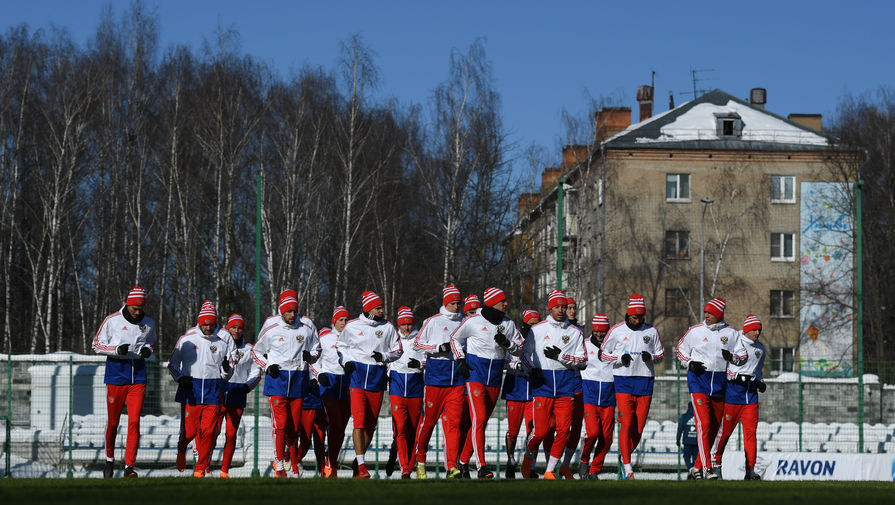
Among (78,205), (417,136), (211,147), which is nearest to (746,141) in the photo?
(417,136)

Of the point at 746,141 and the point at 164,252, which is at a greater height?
the point at 746,141

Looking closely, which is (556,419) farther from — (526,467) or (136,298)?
(136,298)

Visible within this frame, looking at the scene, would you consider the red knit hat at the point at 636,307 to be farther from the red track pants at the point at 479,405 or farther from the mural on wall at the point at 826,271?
the mural on wall at the point at 826,271

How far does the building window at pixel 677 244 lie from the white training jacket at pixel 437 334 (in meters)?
44.4

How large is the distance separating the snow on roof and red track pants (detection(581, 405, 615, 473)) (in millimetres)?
43873

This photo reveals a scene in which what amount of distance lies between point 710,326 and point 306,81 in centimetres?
3547

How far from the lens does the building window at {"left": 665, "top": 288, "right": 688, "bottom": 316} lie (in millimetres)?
56594

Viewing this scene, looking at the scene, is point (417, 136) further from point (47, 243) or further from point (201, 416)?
point (201, 416)

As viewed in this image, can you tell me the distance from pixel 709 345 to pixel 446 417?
3567 mm

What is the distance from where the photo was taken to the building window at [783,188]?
2291 inches

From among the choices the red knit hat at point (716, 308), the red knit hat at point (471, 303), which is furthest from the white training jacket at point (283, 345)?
the red knit hat at point (716, 308)

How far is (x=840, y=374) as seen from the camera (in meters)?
27.8

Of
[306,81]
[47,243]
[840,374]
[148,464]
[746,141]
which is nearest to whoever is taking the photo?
[148,464]

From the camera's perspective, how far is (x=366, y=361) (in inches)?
553
